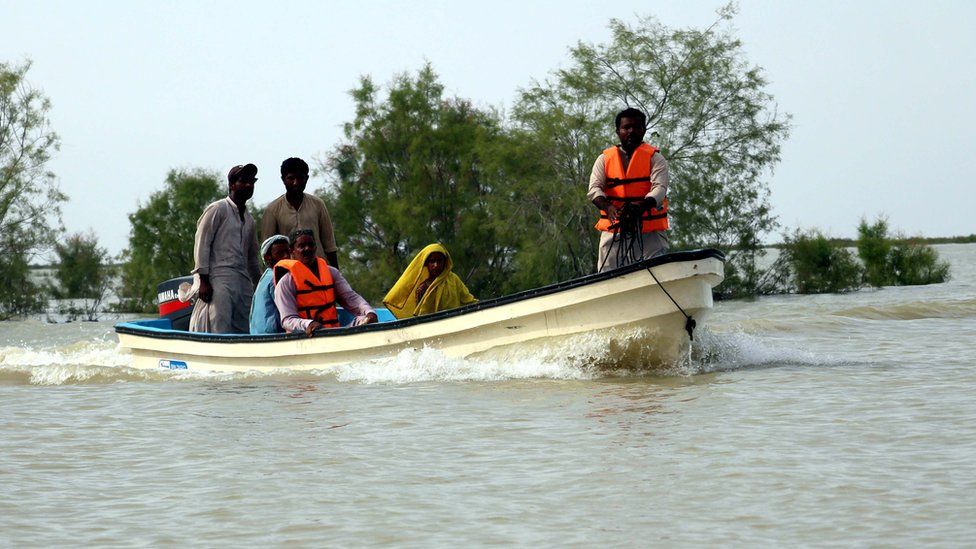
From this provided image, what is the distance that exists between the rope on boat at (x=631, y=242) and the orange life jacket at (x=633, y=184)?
0.06 metres

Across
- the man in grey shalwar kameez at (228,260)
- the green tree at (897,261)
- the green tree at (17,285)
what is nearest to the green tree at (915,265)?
the green tree at (897,261)

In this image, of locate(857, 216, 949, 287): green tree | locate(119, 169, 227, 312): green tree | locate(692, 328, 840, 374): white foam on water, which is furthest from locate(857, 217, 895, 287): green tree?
locate(692, 328, 840, 374): white foam on water

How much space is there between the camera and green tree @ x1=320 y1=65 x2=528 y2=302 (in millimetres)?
37969

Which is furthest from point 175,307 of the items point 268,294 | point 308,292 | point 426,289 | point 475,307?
point 475,307

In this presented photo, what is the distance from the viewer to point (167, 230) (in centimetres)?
4391

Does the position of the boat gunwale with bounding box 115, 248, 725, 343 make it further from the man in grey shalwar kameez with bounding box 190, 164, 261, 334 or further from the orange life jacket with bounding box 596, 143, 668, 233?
the orange life jacket with bounding box 596, 143, 668, 233

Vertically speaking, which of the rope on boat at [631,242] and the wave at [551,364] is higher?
the rope on boat at [631,242]

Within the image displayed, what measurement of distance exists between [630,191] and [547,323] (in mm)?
1201

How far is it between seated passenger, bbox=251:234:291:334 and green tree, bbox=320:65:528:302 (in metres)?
26.8

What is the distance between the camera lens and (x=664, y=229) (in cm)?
934

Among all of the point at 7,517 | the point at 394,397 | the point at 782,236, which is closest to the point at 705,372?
the point at 394,397

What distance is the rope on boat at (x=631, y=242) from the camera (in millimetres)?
9017

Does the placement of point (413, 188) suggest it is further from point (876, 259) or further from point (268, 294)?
point (268, 294)

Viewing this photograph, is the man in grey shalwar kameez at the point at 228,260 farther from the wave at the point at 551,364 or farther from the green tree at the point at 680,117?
the green tree at the point at 680,117
